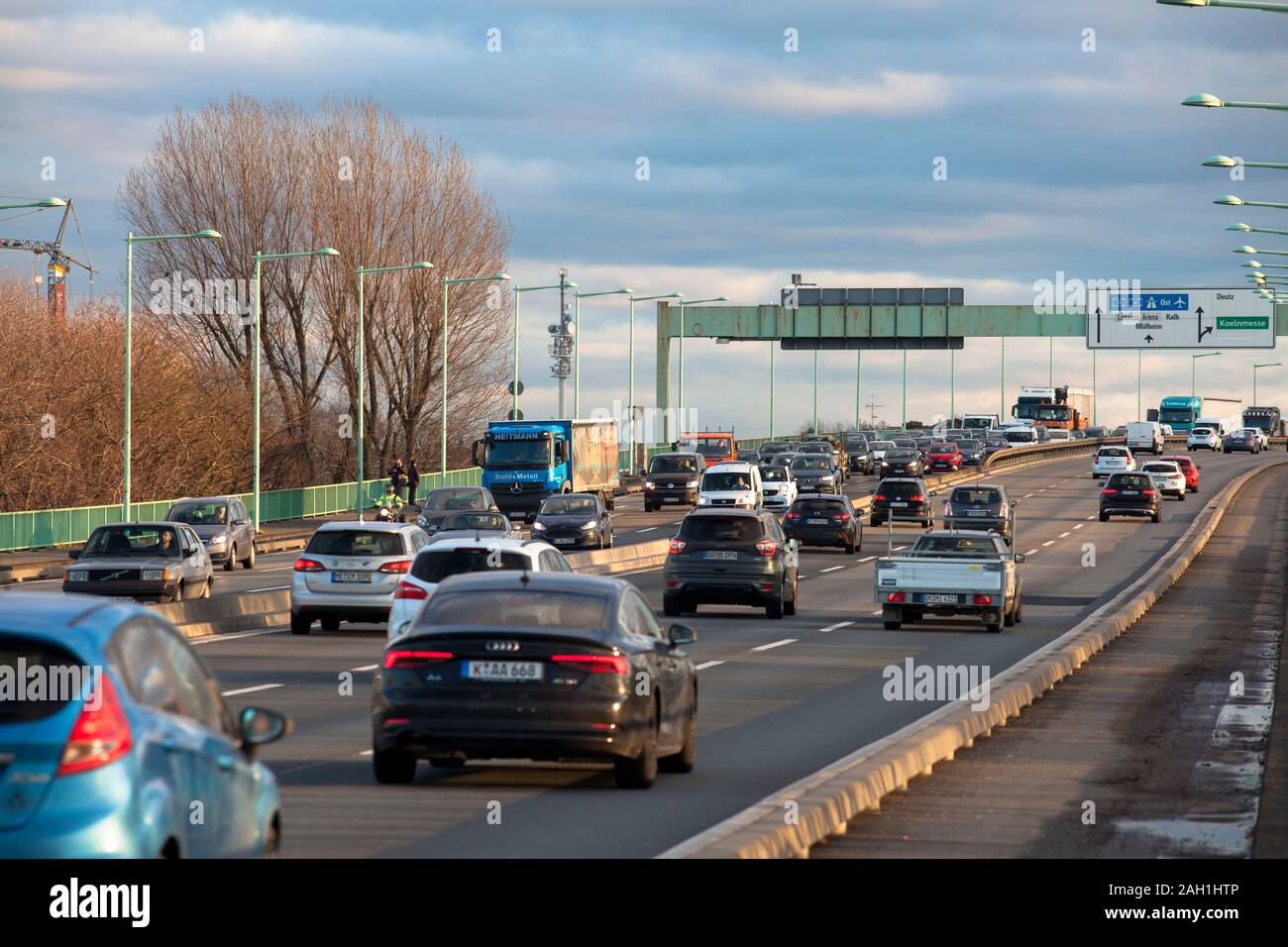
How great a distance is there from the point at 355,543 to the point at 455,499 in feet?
70.5

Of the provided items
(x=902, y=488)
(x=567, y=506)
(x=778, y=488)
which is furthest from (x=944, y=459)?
(x=567, y=506)

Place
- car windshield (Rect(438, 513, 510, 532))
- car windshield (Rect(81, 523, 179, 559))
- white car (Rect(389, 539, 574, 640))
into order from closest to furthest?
1. white car (Rect(389, 539, 574, 640))
2. car windshield (Rect(81, 523, 179, 559))
3. car windshield (Rect(438, 513, 510, 532))

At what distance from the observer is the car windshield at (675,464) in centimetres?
7744

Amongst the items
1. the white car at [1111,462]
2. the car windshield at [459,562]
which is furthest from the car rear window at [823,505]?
the white car at [1111,462]

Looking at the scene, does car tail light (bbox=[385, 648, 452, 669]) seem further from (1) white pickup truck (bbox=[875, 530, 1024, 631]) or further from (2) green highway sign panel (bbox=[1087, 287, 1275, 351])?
(2) green highway sign panel (bbox=[1087, 287, 1275, 351])

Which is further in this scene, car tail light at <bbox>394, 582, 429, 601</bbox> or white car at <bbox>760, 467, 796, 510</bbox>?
white car at <bbox>760, 467, 796, 510</bbox>

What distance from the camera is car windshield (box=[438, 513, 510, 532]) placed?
42.1m

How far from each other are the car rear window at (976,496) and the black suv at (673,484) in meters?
19.8

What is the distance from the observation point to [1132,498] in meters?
69.7

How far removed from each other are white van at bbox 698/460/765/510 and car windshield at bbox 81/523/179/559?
→ 30.2 m

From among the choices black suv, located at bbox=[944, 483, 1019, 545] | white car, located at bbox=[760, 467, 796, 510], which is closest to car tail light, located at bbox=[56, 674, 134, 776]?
black suv, located at bbox=[944, 483, 1019, 545]

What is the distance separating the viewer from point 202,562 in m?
34.7
